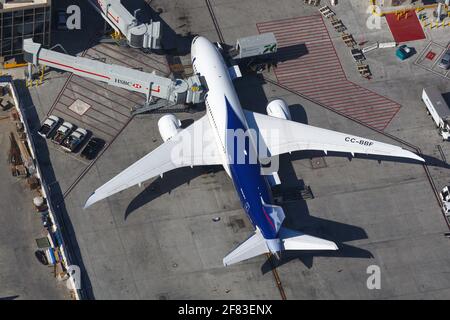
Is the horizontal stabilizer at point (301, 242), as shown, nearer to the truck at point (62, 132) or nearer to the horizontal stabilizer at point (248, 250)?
the horizontal stabilizer at point (248, 250)

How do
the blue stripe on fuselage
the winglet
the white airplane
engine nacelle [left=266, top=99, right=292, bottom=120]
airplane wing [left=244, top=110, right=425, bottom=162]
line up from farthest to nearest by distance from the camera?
engine nacelle [left=266, top=99, right=292, bottom=120] < airplane wing [left=244, top=110, right=425, bottom=162] < the winglet < the white airplane < the blue stripe on fuselage

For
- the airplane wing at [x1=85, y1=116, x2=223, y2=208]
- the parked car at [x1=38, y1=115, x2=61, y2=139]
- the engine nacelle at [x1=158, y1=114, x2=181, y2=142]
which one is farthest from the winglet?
the parked car at [x1=38, y1=115, x2=61, y2=139]

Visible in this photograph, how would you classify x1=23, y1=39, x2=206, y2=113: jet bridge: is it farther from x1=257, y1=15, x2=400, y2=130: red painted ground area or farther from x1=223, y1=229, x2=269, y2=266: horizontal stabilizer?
x1=223, y1=229, x2=269, y2=266: horizontal stabilizer

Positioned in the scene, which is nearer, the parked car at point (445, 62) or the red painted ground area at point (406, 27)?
the parked car at point (445, 62)

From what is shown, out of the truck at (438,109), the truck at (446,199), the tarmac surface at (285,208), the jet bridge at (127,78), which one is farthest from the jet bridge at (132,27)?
the truck at (446,199)

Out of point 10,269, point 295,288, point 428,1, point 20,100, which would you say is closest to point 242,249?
point 295,288
